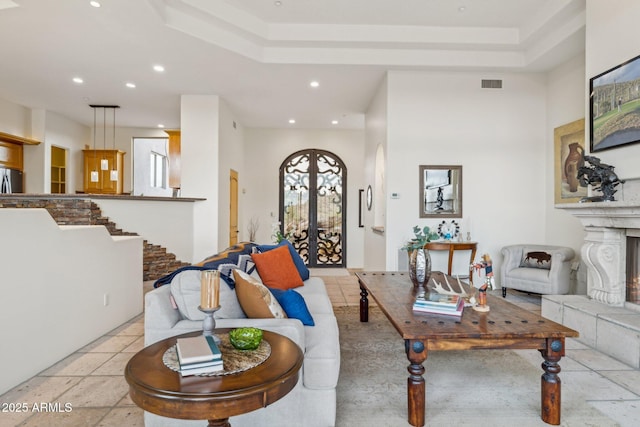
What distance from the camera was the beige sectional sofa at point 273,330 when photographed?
1891 millimetres

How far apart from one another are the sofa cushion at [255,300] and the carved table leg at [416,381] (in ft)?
2.36

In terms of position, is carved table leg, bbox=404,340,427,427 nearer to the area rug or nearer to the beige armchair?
the area rug

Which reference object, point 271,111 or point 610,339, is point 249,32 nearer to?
point 271,111

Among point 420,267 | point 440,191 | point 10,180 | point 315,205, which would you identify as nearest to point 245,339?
point 420,267

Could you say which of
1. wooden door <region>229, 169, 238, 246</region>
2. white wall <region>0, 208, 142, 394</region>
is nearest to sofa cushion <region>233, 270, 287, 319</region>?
white wall <region>0, 208, 142, 394</region>

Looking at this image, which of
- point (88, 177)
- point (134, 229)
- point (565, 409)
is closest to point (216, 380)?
point (565, 409)

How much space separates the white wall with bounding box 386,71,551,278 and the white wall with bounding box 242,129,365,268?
342 centimetres

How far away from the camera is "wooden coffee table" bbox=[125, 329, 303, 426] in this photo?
115 centimetres

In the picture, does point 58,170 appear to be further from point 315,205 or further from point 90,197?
point 315,205

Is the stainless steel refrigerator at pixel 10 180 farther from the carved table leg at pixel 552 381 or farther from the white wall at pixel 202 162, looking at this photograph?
the carved table leg at pixel 552 381

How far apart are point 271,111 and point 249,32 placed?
9.16 ft

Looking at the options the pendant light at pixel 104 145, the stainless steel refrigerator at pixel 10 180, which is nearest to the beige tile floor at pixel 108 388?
the stainless steel refrigerator at pixel 10 180

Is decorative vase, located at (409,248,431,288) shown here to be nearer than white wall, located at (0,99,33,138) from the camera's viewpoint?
Yes

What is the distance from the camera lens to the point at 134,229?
6.05 meters
